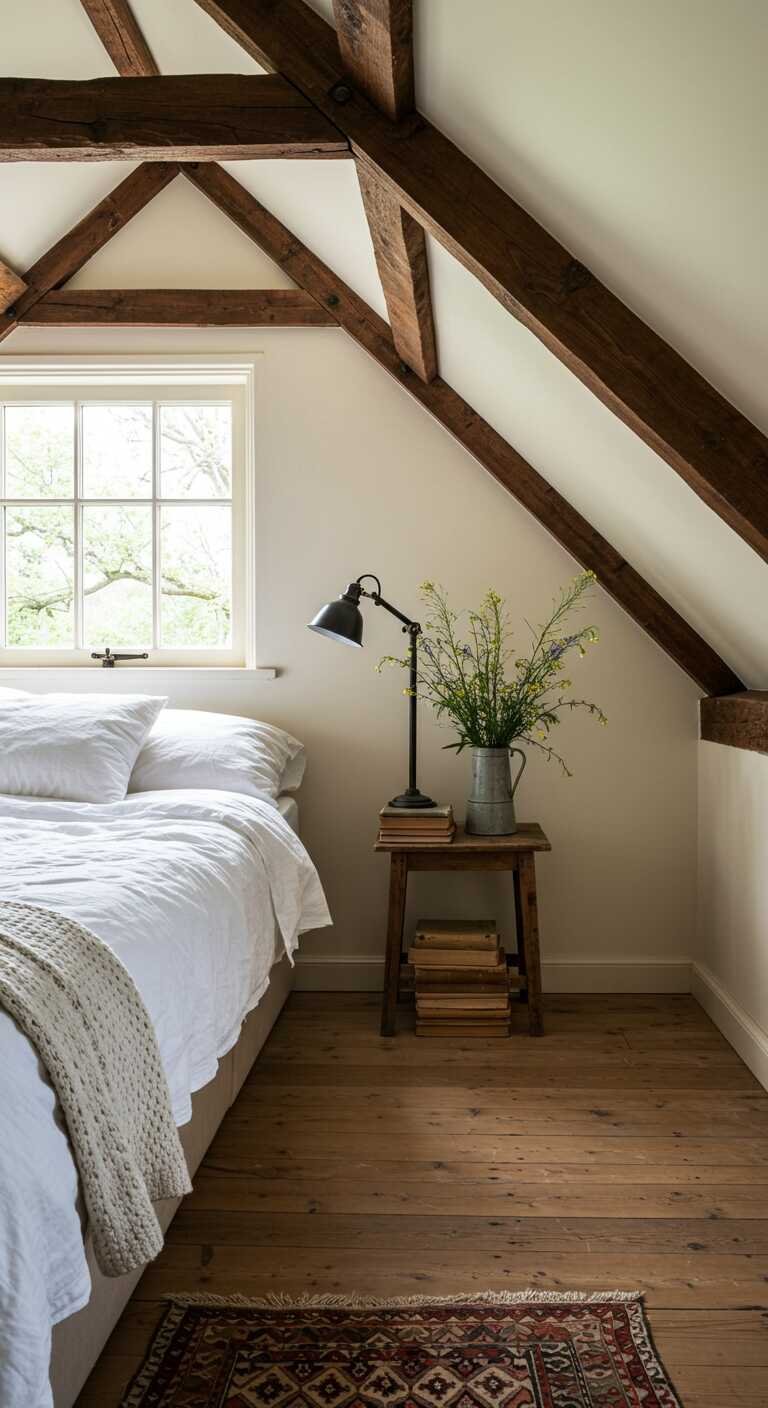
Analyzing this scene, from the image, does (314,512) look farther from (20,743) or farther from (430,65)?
(430,65)

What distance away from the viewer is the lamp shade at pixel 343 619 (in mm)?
2777

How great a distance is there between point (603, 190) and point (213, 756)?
1715mm

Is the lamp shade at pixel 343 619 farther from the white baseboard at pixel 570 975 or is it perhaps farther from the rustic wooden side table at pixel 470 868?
the white baseboard at pixel 570 975

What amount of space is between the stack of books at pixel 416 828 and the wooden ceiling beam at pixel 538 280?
1297 mm

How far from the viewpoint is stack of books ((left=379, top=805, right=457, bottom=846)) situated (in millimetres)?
2822

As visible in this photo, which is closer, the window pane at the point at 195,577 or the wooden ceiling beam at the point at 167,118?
the wooden ceiling beam at the point at 167,118

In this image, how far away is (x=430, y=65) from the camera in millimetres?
1704

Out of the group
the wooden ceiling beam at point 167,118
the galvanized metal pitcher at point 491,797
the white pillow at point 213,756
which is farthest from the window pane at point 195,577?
the wooden ceiling beam at point 167,118

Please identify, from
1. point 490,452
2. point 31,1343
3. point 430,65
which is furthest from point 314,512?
point 31,1343

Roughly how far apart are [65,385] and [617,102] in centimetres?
242

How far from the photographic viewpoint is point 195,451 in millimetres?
3445

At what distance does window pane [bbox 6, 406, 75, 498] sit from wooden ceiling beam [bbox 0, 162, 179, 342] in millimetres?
286

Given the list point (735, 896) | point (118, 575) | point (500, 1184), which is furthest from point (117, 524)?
point (500, 1184)

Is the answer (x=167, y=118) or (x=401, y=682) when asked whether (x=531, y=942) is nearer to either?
(x=401, y=682)
